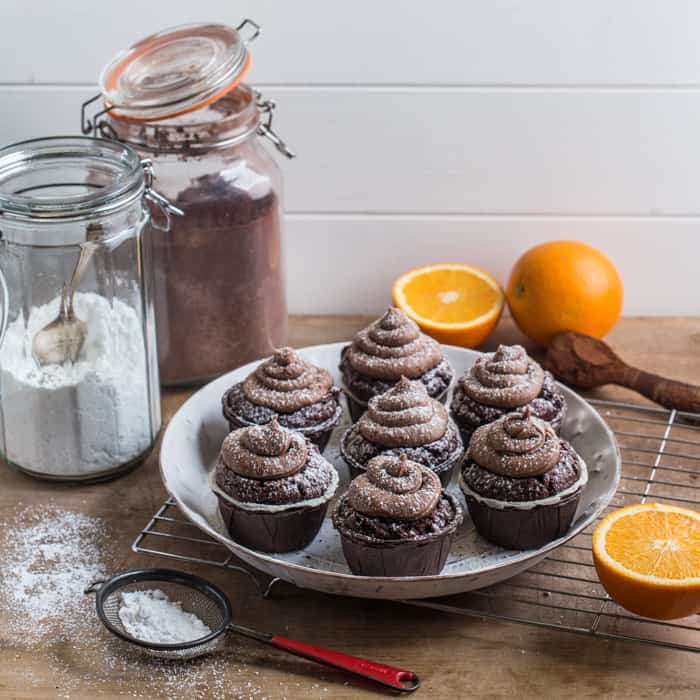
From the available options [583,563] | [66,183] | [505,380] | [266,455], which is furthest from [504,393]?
[66,183]

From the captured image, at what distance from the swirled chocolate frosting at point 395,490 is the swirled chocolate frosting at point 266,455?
95mm

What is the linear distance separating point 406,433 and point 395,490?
0.18 meters

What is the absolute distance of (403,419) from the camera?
1.52 meters

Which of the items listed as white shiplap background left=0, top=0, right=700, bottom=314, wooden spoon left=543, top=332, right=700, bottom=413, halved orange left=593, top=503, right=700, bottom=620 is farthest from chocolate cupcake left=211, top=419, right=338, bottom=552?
white shiplap background left=0, top=0, right=700, bottom=314

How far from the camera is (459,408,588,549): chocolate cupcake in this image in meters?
1.40

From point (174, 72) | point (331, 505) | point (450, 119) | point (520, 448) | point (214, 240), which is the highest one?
point (174, 72)

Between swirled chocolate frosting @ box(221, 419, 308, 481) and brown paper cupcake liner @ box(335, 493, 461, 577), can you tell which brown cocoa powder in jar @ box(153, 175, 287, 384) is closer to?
swirled chocolate frosting @ box(221, 419, 308, 481)

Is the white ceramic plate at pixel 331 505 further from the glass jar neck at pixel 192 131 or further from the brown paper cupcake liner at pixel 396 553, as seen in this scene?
the glass jar neck at pixel 192 131

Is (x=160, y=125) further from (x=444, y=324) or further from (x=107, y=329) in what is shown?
(x=444, y=324)

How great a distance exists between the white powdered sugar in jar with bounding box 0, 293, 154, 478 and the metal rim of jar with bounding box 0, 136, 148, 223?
0.53 feet

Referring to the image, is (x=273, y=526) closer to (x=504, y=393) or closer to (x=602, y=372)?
(x=504, y=393)

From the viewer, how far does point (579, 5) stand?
6.40ft

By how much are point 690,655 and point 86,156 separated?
1116 mm

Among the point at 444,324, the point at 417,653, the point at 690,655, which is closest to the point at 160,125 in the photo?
the point at 444,324
